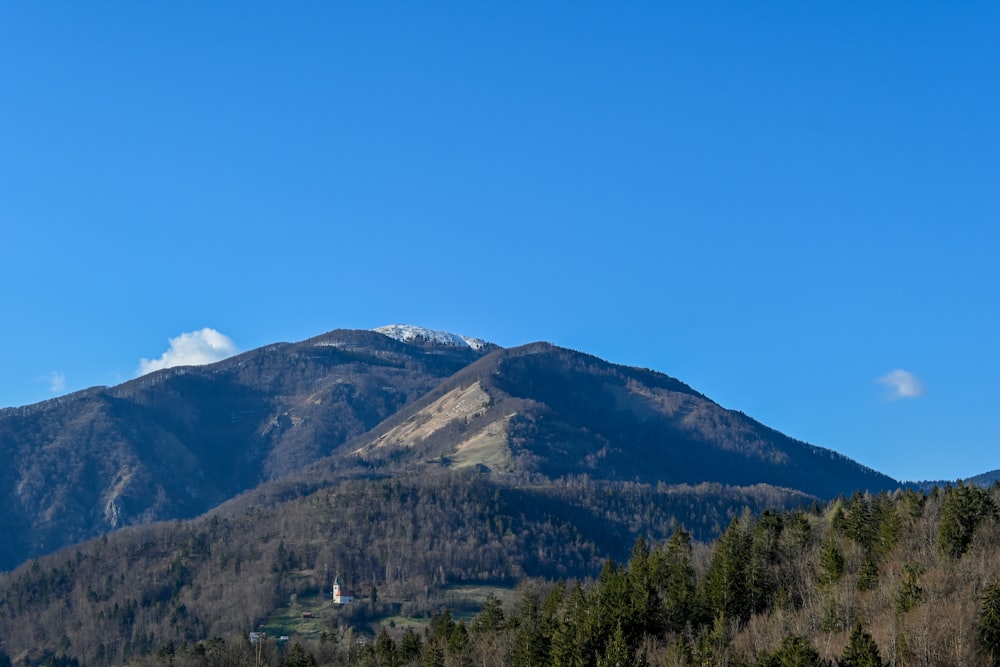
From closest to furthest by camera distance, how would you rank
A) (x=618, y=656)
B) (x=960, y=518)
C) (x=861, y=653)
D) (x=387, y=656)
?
1. (x=861, y=653)
2. (x=618, y=656)
3. (x=960, y=518)
4. (x=387, y=656)

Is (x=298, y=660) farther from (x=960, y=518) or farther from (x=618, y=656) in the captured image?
(x=960, y=518)

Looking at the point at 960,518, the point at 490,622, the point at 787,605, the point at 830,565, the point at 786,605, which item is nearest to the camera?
the point at 786,605

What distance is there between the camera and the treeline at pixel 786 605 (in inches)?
4446

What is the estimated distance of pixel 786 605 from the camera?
144625 millimetres

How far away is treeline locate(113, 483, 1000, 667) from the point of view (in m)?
113

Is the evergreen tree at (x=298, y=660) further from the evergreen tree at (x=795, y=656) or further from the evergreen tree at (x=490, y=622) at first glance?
the evergreen tree at (x=795, y=656)

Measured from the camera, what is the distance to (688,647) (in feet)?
412

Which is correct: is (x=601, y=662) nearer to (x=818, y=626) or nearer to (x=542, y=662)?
(x=542, y=662)

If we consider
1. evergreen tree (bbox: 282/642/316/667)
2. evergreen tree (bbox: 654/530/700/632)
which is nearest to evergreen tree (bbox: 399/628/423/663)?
evergreen tree (bbox: 282/642/316/667)

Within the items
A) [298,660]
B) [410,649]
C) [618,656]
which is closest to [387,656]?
[410,649]

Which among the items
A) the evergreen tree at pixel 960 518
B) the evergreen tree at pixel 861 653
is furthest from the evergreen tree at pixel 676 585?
the evergreen tree at pixel 861 653

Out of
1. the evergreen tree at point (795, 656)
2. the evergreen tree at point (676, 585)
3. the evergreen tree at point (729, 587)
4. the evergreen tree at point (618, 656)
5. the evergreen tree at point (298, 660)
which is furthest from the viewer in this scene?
the evergreen tree at point (298, 660)

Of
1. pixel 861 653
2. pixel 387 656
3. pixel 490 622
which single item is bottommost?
pixel 387 656

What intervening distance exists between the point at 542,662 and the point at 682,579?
24.1 metres
